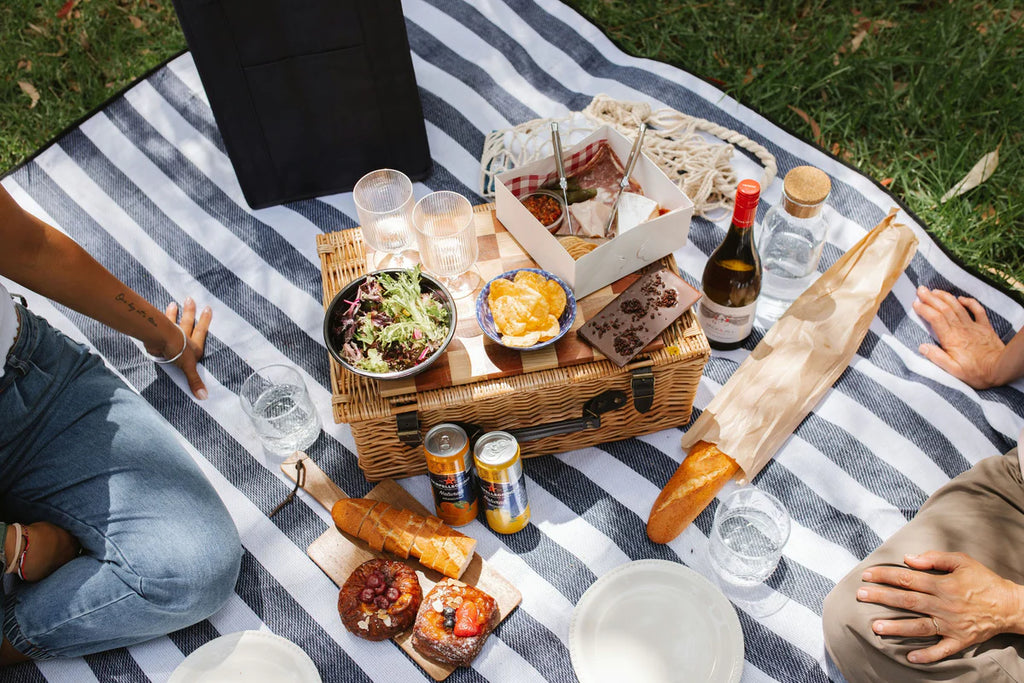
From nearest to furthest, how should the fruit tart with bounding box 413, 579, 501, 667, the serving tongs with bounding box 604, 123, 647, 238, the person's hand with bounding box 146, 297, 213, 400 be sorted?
1. the fruit tart with bounding box 413, 579, 501, 667
2. the serving tongs with bounding box 604, 123, 647, 238
3. the person's hand with bounding box 146, 297, 213, 400

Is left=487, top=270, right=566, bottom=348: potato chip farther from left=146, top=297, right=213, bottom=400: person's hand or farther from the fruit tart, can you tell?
left=146, top=297, right=213, bottom=400: person's hand

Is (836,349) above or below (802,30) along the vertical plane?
below

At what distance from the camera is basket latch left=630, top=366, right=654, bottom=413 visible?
6.50ft

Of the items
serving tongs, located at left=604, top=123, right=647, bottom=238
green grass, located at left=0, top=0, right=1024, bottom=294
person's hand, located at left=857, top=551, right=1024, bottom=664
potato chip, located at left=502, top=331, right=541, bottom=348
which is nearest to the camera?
person's hand, located at left=857, top=551, right=1024, bottom=664

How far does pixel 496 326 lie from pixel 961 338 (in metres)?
1.46

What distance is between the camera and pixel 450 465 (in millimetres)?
1893

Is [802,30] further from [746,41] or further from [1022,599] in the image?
[1022,599]

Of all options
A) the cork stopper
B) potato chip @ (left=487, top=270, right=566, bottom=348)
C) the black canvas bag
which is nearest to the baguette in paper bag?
the cork stopper

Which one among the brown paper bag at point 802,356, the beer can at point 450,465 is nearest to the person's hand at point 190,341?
the beer can at point 450,465

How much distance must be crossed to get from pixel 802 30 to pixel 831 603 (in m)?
2.55

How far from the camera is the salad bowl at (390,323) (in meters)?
1.92

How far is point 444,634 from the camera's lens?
1828 mm

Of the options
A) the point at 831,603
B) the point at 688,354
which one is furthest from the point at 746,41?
the point at 831,603

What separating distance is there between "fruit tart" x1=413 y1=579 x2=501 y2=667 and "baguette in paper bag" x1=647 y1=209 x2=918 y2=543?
51 centimetres
